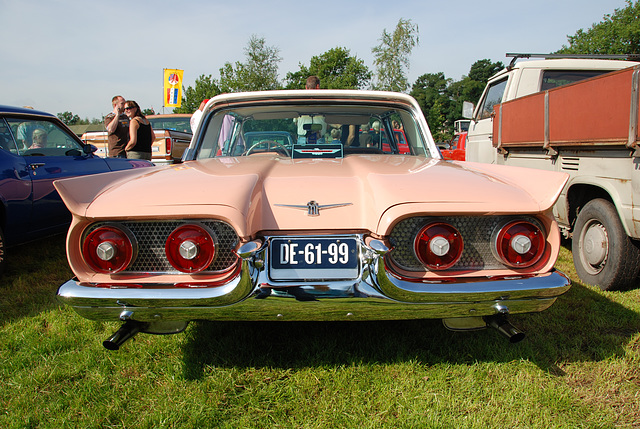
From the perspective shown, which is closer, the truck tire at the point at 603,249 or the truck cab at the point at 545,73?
the truck tire at the point at 603,249

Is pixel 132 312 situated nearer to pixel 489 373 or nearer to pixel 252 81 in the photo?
pixel 489 373

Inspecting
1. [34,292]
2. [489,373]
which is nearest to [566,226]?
[489,373]

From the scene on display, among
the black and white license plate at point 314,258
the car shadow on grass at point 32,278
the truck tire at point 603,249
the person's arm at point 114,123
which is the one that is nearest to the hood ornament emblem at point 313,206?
the black and white license plate at point 314,258

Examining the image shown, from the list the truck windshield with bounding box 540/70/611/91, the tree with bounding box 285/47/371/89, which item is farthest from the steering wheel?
the tree with bounding box 285/47/371/89

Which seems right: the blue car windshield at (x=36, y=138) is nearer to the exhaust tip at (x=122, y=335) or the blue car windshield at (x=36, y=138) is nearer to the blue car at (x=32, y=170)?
the blue car at (x=32, y=170)

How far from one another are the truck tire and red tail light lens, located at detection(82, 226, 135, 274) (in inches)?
129

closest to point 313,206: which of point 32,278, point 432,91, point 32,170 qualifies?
point 32,278

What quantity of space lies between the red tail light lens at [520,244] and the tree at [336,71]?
3909 cm

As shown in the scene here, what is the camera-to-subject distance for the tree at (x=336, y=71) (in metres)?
40.9

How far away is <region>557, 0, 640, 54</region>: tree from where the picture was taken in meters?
31.3

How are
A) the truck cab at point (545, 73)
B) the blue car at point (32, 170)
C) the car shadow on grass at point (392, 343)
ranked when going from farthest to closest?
the truck cab at point (545, 73), the blue car at point (32, 170), the car shadow on grass at point (392, 343)

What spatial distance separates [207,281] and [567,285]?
1474 mm

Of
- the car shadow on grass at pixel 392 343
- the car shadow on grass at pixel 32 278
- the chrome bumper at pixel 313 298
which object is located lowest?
the car shadow on grass at pixel 32 278

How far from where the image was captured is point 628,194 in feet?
9.42
